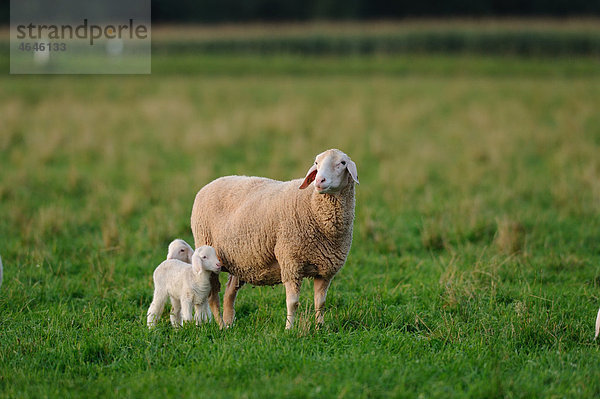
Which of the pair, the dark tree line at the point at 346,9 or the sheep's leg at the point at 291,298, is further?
the dark tree line at the point at 346,9

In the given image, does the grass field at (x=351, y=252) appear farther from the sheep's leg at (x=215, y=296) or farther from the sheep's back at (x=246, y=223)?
the sheep's back at (x=246, y=223)

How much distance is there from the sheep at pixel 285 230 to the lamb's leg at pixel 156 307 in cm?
42

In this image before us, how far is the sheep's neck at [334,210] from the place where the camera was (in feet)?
15.8

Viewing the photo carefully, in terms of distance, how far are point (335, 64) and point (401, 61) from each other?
3140 millimetres

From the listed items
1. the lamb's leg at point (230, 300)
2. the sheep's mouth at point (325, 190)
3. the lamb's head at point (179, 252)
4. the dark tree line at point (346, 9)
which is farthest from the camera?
the dark tree line at point (346, 9)

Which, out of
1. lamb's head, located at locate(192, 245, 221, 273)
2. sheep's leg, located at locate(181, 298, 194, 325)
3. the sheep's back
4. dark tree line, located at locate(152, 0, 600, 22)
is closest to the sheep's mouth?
the sheep's back

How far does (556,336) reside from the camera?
476 cm

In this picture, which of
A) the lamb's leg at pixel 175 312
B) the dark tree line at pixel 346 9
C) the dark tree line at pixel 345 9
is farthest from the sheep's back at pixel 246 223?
the dark tree line at pixel 345 9

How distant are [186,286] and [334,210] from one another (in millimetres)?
1264

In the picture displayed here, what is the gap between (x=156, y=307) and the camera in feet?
16.6

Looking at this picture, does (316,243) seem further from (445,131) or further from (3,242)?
(445,131)

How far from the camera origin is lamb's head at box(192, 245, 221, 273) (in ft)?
15.6

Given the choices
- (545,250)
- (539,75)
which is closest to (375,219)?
(545,250)

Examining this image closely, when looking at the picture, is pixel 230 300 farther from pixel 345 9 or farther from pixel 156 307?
pixel 345 9
